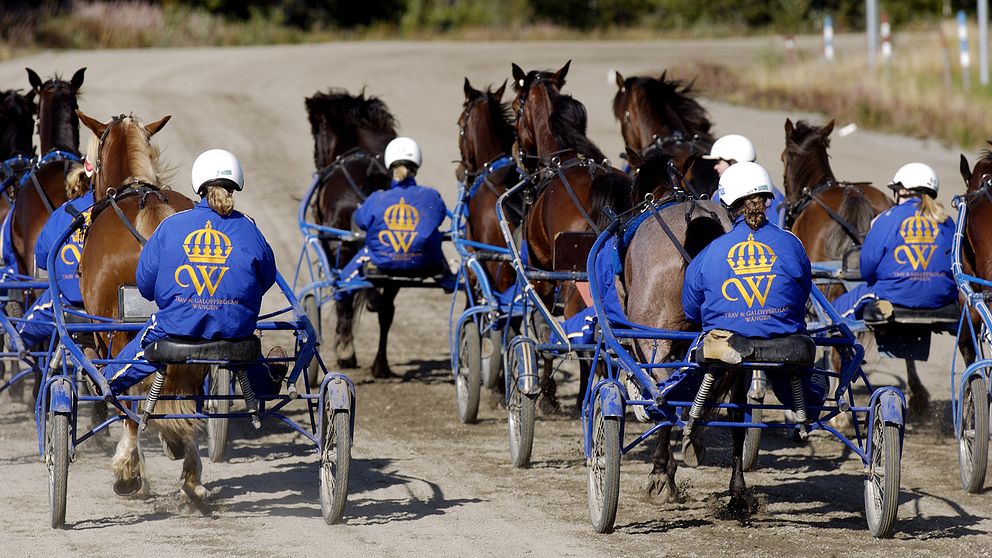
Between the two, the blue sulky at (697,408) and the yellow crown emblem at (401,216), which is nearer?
the blue sulky at (697,408)

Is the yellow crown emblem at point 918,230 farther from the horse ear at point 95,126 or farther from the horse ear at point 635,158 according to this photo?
the horse ear at point 95,126

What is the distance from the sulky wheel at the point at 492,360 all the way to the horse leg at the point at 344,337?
1.87 m

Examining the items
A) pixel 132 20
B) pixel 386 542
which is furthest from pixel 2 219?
pixel 132 20

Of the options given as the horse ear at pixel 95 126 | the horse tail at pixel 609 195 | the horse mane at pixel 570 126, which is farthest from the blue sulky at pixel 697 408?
the horse ear at pixel 95 126

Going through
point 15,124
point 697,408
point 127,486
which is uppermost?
point 15,124

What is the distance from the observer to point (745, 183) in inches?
283

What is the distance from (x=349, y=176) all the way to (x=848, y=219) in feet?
15.4

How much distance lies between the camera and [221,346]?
7340mm

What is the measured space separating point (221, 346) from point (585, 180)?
3723mm

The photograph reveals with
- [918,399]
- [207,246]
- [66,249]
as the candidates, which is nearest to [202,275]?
[207,246]

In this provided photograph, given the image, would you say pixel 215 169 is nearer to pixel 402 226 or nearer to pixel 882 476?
pixel 882 476

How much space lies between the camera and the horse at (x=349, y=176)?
13.0 metres

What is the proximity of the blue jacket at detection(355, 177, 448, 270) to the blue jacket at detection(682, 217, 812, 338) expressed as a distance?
5103 millimetres

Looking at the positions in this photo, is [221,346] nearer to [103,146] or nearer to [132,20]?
[103,146]
